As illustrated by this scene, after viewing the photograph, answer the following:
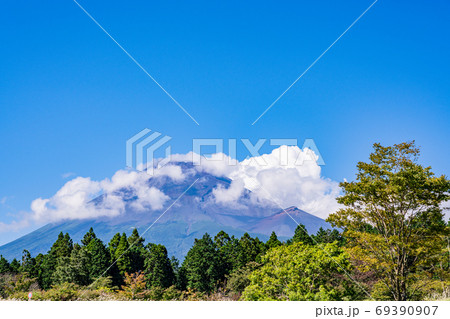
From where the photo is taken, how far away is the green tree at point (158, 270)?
103ft

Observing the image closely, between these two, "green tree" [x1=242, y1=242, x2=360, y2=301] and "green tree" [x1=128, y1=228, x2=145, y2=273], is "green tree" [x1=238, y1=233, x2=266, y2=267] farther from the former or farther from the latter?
"green tree" [x1=242, y1=242, x2=360, y2=301]

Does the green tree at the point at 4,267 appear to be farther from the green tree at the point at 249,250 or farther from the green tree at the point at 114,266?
the green tree at the point at 249,250

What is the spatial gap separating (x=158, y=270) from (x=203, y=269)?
3.77 meters

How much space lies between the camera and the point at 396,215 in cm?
1455

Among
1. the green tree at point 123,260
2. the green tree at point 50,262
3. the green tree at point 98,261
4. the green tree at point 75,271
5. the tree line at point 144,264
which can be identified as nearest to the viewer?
the green tree at point 75,271

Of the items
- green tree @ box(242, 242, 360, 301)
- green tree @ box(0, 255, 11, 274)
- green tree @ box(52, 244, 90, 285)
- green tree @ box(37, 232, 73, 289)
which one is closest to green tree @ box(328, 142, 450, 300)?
green tree @ box(242, 242, 360, 301)

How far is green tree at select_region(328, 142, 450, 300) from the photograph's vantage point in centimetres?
1387

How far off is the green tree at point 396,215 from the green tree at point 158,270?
2001 cm

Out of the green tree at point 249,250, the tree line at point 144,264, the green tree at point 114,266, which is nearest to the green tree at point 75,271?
the tree line at point 144,264

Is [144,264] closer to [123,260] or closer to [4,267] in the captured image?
[123,260]

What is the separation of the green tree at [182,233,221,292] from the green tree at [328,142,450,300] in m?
18.2

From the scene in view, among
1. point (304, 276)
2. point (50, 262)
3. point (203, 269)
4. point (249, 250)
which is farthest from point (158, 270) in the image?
point (304, 276)

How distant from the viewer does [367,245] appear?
48.7 ft
